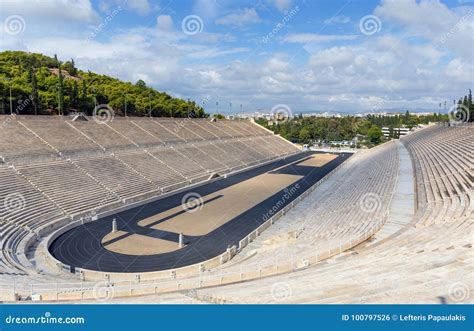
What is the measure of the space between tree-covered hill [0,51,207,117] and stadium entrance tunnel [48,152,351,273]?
24.9 metres

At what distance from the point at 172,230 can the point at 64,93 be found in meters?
36.6

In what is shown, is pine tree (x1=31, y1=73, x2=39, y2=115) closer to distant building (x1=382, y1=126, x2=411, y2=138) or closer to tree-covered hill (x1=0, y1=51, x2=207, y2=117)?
tree-covered hill (x1=0, y1=51, x2=207, y2=117)

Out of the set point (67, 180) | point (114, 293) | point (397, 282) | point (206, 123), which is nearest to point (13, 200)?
point (67, 180)

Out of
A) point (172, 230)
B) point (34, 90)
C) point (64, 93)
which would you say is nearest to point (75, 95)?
point (64, 93)

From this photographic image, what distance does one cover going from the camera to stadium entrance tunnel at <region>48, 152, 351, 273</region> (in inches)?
593

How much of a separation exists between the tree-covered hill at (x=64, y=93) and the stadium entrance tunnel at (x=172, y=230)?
81.7ft

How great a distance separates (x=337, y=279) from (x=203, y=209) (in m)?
15.8

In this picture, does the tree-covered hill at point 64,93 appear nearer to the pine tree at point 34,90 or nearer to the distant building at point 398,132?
the pine tree at point 34,90

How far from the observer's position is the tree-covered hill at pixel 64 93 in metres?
40.4

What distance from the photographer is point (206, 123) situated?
56469 millimetres

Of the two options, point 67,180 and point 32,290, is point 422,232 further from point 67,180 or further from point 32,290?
point 67,180

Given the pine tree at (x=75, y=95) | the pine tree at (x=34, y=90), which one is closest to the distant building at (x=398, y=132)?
the pine tree at (x=75, y=95)

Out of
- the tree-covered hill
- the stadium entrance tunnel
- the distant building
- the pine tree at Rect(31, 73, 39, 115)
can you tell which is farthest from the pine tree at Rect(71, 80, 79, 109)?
the distant building

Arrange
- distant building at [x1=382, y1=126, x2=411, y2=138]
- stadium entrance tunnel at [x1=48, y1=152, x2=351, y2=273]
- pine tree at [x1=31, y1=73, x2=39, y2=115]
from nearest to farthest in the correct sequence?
stadium entrance tunnel at [x1=48, y1=152, x2=351, y2=273] < pine tree at [x1=31, y1=73, x2=39, y2=115] < distant building at [x1=382, y1=126, x2=411, y2=138]
